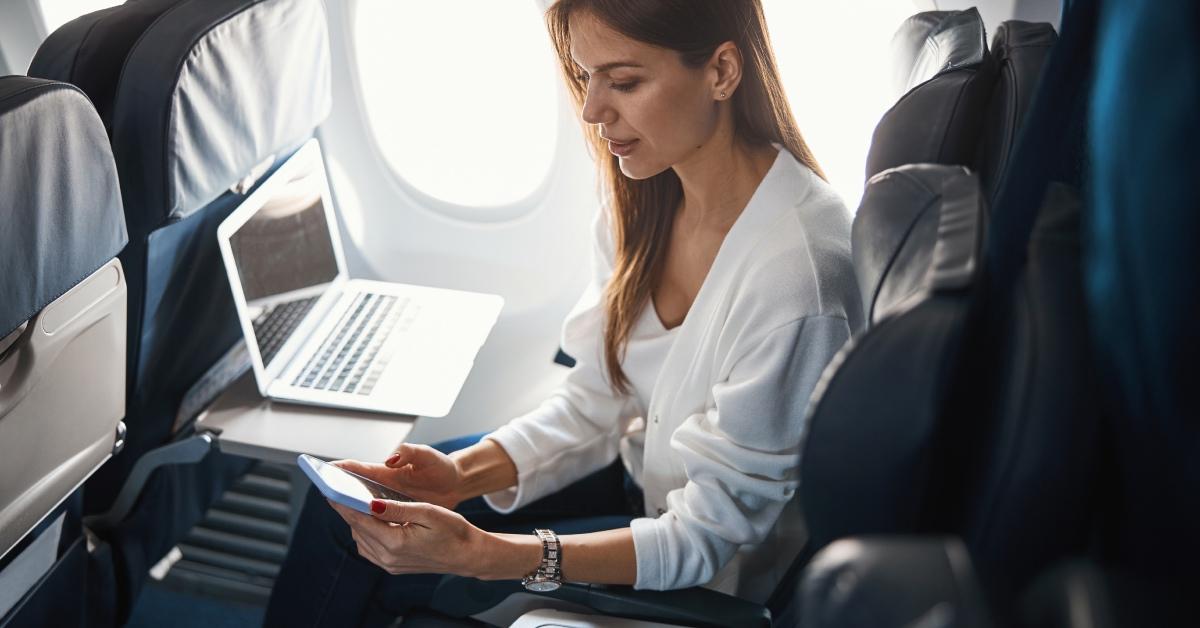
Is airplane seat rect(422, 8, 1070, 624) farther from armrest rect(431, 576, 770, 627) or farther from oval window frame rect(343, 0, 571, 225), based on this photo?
oval window frame rect(343, 0, 571, 225)

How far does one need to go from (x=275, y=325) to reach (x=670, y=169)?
796 millimetres

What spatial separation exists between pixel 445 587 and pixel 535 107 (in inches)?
52.2

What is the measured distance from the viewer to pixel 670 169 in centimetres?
164

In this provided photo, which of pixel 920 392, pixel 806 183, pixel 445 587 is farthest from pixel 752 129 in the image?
pixel 920 392

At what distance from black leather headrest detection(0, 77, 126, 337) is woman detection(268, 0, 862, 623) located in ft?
1.60

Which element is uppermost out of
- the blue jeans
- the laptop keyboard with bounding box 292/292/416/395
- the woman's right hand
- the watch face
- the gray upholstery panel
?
the gray upholstery panel

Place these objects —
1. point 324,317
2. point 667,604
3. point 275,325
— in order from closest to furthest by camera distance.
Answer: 1. point 667,604
2. point 275,325
3. point 324,317

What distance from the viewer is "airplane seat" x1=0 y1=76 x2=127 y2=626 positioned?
Answer: 1.15 meters

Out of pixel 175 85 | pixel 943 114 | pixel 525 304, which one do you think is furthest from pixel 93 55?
pixel 525 304

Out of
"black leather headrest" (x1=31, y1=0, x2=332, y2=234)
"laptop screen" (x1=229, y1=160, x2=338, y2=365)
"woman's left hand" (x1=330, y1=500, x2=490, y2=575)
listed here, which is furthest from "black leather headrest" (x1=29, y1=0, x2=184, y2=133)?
"woman's left hand" (x1=330, y1=500, x2=490, y2=575)

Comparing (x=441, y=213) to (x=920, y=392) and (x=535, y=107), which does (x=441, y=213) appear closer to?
(x=535, y=107)

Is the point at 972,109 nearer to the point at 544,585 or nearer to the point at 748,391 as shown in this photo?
the point at 748,391

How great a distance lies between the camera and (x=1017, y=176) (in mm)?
616

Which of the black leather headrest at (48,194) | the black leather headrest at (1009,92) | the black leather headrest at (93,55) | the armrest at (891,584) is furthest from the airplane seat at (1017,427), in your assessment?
the black leather headrest at (93,55)
